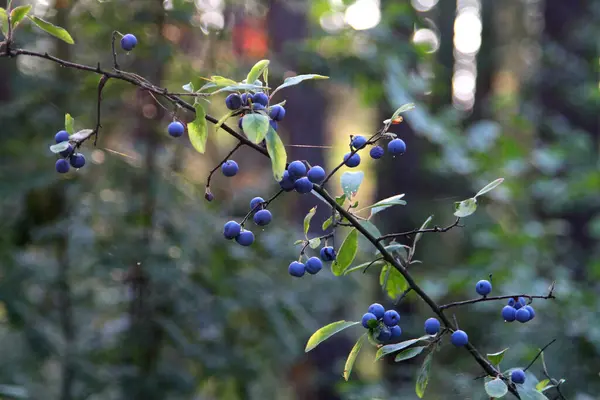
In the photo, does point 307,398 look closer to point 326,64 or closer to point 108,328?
point 108,328

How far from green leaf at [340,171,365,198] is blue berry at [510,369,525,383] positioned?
1.36 feet

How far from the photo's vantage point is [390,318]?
1.11m

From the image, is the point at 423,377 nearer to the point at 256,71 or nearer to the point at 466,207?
the point at 466,207

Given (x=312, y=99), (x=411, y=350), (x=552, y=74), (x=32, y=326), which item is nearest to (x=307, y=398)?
(x=312, y=99)

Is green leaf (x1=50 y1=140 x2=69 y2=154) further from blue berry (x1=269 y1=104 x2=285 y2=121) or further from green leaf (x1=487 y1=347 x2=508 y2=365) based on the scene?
green leaf (x1=487 y1=347 x2=508 y2=365)

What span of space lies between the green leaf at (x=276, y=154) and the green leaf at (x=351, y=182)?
189 millimetres

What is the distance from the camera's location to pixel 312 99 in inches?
267

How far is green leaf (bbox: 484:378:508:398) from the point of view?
980 millimetres

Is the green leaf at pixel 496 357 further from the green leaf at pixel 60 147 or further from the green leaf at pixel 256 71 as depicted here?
the green leaf at pixel 60 147

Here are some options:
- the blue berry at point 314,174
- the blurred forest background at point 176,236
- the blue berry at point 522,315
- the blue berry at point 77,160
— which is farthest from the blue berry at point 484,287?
the blurred forest background at point 176,236

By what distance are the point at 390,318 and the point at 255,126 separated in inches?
16.5

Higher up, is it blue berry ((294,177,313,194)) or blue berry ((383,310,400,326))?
blue berry ((294,177,313,194))

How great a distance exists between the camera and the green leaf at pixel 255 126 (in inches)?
36.4

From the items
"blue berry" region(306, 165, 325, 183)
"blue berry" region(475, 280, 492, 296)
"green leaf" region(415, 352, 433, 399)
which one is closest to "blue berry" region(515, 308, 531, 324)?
"blue berry" region(475, 280, 492, 296)
